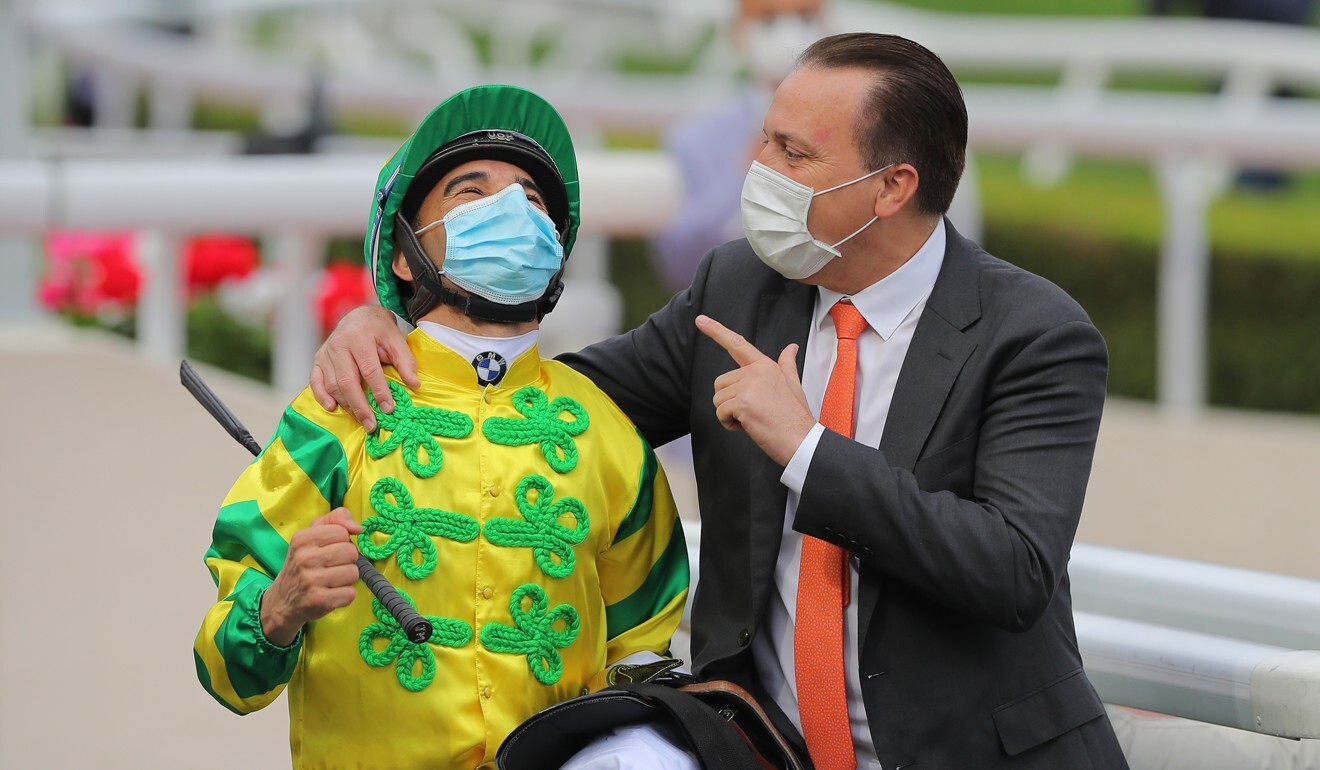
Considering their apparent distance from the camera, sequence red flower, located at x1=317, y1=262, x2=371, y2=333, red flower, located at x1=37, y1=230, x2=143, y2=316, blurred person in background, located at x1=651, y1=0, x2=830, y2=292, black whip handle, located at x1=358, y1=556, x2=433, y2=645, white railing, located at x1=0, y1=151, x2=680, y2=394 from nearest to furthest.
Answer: black whip handle, located at x1=358, y1=556, x2=433, y2=645 → blurred person in background, located at x1=651, y1=0, x2=830, y2=292 → white railing, located at x1=0, y1=151, x2=680, y2=394 → red flower, located at x1=317, y1=262, x2=371, y2=333 → red flower, located at x1=37, y1=230, x2=143, y2=316

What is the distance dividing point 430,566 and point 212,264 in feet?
19.7

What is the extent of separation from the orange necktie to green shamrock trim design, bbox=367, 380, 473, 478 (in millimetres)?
589

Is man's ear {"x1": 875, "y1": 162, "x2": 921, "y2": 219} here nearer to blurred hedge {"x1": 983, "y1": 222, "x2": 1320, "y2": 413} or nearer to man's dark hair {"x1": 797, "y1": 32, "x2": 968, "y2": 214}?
man's dark hair {"x1": 797, "y1": 32, "x2": 968, "y2": 214}

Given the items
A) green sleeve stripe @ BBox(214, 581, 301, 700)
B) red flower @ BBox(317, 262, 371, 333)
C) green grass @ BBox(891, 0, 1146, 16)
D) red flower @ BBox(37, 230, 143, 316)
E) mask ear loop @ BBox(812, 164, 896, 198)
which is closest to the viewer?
green sleeve stripe @ BBox(214, 581, 301, 700)

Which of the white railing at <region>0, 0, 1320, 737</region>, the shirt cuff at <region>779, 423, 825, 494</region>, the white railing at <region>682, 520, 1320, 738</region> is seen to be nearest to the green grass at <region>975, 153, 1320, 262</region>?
the white railing at <region>0, 0, 1320, 737</region>

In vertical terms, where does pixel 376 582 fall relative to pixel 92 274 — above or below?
above

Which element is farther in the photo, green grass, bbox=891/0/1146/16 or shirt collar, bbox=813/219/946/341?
green grass, bbox=891/0/1146/16

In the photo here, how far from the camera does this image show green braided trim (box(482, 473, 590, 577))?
8.72 ft

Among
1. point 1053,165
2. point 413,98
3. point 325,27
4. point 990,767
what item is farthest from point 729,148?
point 325,27

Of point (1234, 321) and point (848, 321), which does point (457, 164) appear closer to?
point (848, 321)

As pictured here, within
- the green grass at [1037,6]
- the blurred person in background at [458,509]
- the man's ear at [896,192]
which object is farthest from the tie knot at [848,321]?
the green grass at [1037,6]

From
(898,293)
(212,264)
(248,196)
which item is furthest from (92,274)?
(898,293)

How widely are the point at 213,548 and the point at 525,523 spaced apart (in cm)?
48

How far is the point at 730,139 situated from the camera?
5184 millimetres
